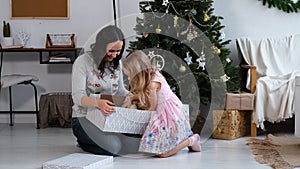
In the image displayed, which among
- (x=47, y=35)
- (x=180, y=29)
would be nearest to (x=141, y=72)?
(x=180, y=29)

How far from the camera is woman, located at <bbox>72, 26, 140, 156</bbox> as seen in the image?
3912 mm

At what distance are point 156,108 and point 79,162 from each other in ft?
2.29

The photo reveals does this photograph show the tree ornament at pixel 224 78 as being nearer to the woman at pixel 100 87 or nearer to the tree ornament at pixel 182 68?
the tree ornament at pixel 182 68

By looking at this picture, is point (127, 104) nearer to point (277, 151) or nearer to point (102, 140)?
point (102, 140)

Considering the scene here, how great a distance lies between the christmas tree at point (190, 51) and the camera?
471 centimetres

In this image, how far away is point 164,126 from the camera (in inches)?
154

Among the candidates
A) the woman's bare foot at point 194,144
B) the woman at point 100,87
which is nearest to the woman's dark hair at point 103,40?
the woman at point 100,87

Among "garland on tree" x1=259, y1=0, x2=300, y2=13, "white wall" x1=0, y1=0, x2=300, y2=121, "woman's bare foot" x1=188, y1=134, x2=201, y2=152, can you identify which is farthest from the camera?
"white wall" x1=0, y1=0, x2=300, y2=121

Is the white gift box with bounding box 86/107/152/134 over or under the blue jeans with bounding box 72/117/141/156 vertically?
over

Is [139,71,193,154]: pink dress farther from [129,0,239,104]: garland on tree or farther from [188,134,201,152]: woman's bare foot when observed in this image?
[129,0,239,104]: garland on tree

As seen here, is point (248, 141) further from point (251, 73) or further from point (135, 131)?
point (135, 131)

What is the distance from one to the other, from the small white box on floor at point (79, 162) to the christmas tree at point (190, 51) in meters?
1.16

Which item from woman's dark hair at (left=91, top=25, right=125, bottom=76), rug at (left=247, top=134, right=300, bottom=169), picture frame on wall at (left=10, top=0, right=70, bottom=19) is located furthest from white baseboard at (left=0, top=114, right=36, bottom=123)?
rug at (left=247, top=134, right=300, bottom=169)

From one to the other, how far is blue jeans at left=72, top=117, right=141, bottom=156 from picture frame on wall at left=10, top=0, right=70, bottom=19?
1.88m
